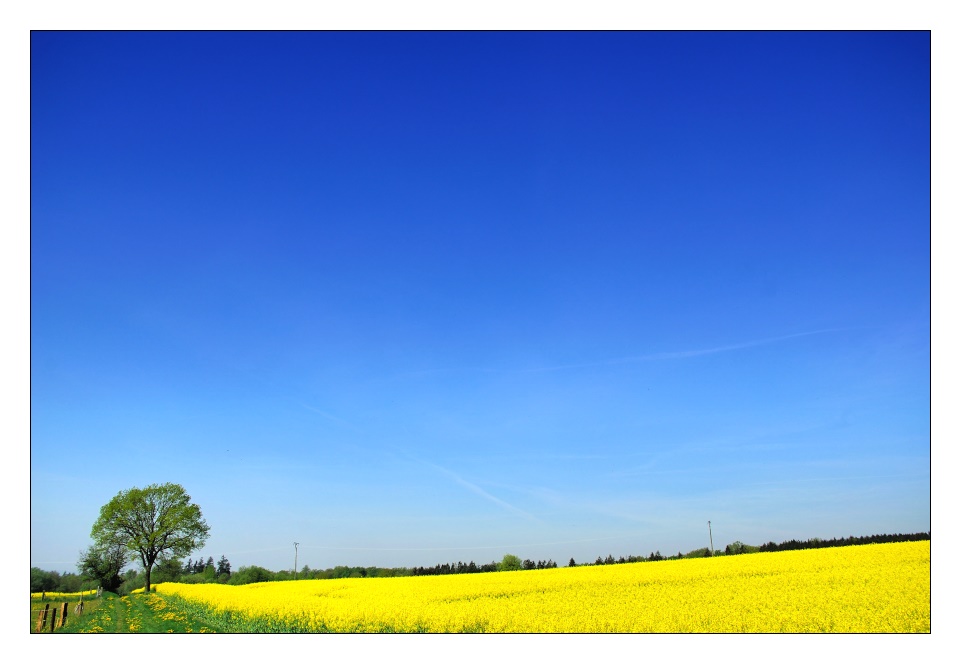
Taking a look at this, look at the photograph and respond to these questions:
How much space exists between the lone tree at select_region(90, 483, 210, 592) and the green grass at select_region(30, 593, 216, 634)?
20.5 meters

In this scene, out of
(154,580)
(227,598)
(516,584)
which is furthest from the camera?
(154,580)

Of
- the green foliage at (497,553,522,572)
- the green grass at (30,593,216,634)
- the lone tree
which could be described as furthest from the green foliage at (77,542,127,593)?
the green foliage at (497,553,522,572)

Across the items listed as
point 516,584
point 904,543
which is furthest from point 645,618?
point 904,543

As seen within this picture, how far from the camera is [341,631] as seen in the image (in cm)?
1677

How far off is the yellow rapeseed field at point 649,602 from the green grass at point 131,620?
920 mm

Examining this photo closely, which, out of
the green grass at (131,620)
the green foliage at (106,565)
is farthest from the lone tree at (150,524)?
the green grass at (131,620)

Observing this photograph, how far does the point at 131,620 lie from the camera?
24.5 m

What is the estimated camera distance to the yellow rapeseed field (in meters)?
15.6

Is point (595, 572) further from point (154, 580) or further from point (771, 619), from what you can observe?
point (154, 580)

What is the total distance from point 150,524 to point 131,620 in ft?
103

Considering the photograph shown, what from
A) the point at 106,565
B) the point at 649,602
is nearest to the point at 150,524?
the point at 106,565

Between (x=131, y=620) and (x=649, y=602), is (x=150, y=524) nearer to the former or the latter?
(x=131, y=620)

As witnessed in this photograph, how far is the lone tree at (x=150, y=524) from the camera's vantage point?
166ft
